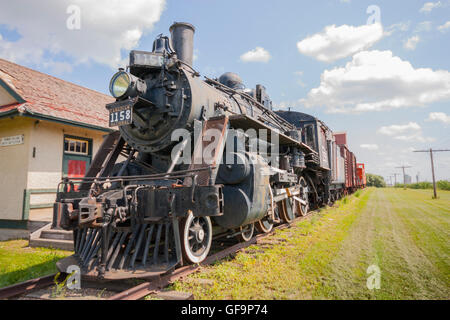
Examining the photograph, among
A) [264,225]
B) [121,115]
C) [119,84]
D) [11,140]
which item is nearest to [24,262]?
[121,115]

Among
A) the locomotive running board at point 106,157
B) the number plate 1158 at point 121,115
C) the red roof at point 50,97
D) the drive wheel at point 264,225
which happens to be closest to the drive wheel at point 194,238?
the number plate 1158 at point 121,115

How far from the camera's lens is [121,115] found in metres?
4.16

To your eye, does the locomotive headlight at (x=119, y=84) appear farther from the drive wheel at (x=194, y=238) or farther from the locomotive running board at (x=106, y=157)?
the drive wheel at (x=194, y=238)

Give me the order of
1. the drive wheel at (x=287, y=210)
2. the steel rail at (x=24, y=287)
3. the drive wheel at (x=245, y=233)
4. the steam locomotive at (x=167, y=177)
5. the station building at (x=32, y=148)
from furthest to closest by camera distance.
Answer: the station building at (x=32, y=148)
the drive wheel at (x=287, y=210)
the drive wheel at (x=245, y=233)
the steam locomotive at (x=167, y=177)
the steel rail at (x=24, y=287)

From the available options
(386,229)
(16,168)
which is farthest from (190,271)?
(16,168)

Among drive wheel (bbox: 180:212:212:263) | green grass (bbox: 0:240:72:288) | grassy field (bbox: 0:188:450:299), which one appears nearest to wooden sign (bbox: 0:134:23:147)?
green grass (bbox: 0:240:72:288)

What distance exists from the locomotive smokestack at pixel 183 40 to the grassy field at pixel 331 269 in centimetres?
388

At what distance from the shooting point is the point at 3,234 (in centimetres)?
785

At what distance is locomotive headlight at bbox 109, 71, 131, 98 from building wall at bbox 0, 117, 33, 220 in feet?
15.8

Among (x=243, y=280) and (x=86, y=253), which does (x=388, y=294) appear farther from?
(x=86, y=253)

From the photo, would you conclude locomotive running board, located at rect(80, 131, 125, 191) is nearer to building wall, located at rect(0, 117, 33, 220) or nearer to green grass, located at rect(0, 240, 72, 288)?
green grass, located at rect(0, 240, 72, 288)

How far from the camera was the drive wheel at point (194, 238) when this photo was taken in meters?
3.61

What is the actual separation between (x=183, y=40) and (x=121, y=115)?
244cm

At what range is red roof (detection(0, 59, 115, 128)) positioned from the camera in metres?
7.76
